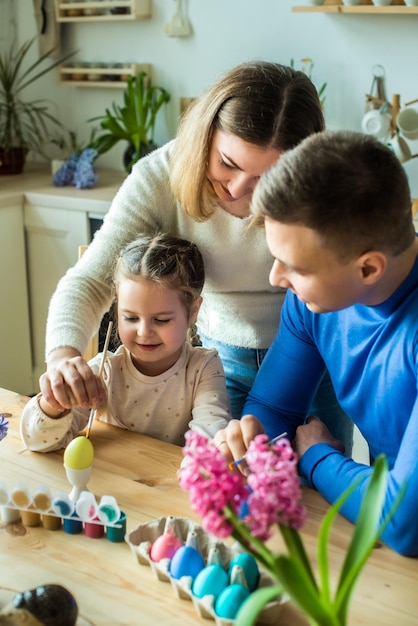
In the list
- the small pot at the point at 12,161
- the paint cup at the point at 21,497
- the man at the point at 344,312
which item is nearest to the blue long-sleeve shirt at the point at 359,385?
the man at the point at 344,312

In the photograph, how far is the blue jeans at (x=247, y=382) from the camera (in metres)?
1.78

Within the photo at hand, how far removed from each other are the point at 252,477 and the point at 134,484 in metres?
0.58

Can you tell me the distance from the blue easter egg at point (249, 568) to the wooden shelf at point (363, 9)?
82.0 inches

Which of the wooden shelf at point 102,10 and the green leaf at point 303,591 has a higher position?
the wooden shelf at point 102,10

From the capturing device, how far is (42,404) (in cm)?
137

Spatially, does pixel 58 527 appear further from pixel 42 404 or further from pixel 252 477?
pixel 252 477

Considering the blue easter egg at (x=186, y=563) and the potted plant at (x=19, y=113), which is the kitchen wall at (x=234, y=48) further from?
the blue easter egg at (x=186, y=563)

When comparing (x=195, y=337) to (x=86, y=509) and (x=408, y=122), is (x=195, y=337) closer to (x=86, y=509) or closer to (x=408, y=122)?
(x=86, y=509)

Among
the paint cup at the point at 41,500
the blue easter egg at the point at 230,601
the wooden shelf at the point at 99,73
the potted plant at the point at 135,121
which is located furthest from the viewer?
the wooden shelf at the point at 99,73

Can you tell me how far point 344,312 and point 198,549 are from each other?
0.50m

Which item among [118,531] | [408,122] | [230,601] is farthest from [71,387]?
[408,122]

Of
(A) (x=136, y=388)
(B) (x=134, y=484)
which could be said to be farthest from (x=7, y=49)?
(B) (x=134, y=484)

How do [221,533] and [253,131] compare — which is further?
[253,131]

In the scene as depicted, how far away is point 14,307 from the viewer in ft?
10.4
